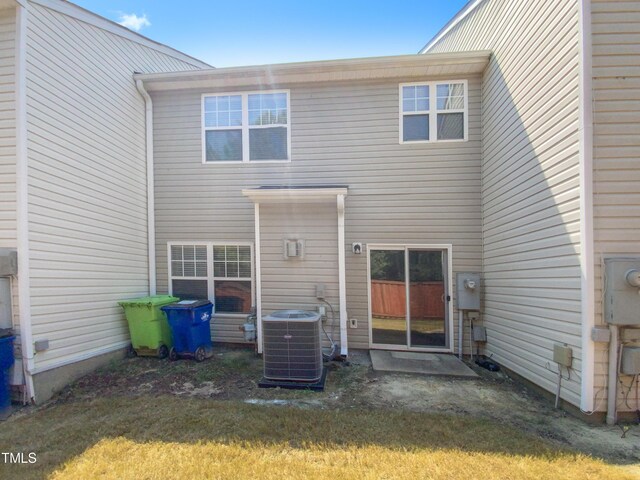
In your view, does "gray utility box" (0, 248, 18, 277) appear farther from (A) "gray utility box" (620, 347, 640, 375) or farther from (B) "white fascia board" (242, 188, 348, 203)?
(A) "gray utility box" (620, 347, 640, 375)

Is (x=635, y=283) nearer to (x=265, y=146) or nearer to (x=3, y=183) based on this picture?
(x=265, y=146)

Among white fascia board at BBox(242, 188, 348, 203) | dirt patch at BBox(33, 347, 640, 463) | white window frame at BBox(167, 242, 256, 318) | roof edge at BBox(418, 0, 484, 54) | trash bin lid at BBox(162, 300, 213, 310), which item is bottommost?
dirt patch at BBox(33, 347, 640, 463)

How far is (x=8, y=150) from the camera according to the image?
13.1 feet

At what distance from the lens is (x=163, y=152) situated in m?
6.36

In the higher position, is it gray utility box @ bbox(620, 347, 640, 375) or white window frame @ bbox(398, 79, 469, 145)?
white window frame @ bbox(398, 79, 469, 145)

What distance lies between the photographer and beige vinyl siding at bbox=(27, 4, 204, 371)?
4.17 metres

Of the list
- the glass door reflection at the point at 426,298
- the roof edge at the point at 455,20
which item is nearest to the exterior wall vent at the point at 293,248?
the glass door reflection at the point at 426,298

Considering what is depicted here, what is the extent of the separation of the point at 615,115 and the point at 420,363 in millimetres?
4200

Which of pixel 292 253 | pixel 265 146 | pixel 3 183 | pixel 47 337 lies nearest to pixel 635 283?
pixel 292 253

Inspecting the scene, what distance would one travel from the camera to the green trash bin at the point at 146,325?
5.27 meters

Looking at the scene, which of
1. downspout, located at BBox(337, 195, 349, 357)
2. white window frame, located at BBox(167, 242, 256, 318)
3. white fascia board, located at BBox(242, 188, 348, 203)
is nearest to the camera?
white fascia board, located at BBox(242, 188, 348, 203)

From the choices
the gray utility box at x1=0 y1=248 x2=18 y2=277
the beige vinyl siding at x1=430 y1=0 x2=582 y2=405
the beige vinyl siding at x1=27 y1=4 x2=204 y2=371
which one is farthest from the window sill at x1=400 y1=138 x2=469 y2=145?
the gray utility box at x1=0 y1=248 x2=18 y2=277

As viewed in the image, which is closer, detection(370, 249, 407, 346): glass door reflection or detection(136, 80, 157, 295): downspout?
detection(370, 249, 407, 346): glass door reflection

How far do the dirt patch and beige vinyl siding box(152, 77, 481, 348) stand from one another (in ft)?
4.47
